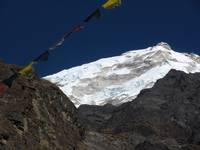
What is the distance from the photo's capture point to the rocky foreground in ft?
89.3

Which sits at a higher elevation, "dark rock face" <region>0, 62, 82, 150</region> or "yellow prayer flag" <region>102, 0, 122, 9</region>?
"yellow prayer flag" <region>102, 0, 122, 9</region>

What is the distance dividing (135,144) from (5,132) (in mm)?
26929

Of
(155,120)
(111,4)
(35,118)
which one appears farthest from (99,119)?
(111,4)

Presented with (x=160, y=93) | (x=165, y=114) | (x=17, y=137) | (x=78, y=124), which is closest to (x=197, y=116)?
(x=165, y=114)

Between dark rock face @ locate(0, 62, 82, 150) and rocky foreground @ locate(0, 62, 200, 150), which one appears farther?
rocky foreground @ locate(0, 62, 200, 150)

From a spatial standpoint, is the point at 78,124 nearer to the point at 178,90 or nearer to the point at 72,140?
the point at 72,140

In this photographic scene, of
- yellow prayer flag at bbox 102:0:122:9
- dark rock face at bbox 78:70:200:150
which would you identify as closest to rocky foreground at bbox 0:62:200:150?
dark rock face at bbox 78:70:200:150

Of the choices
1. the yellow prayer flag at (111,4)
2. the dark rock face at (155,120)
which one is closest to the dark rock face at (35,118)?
the dark rock face at (155,120)

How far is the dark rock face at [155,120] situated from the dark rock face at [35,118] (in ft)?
24.5

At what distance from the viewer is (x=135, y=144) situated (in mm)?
50812

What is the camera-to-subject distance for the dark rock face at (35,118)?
26000 millimetres

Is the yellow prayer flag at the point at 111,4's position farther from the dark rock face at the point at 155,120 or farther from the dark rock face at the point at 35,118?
the dark rock face at the point at 155,120

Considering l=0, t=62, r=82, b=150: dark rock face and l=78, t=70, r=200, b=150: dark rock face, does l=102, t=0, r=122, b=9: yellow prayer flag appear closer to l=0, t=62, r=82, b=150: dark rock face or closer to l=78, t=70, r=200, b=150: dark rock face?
l=0, t=62, r=82, b=150: dark rock face

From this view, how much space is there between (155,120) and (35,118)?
39.3 meters
